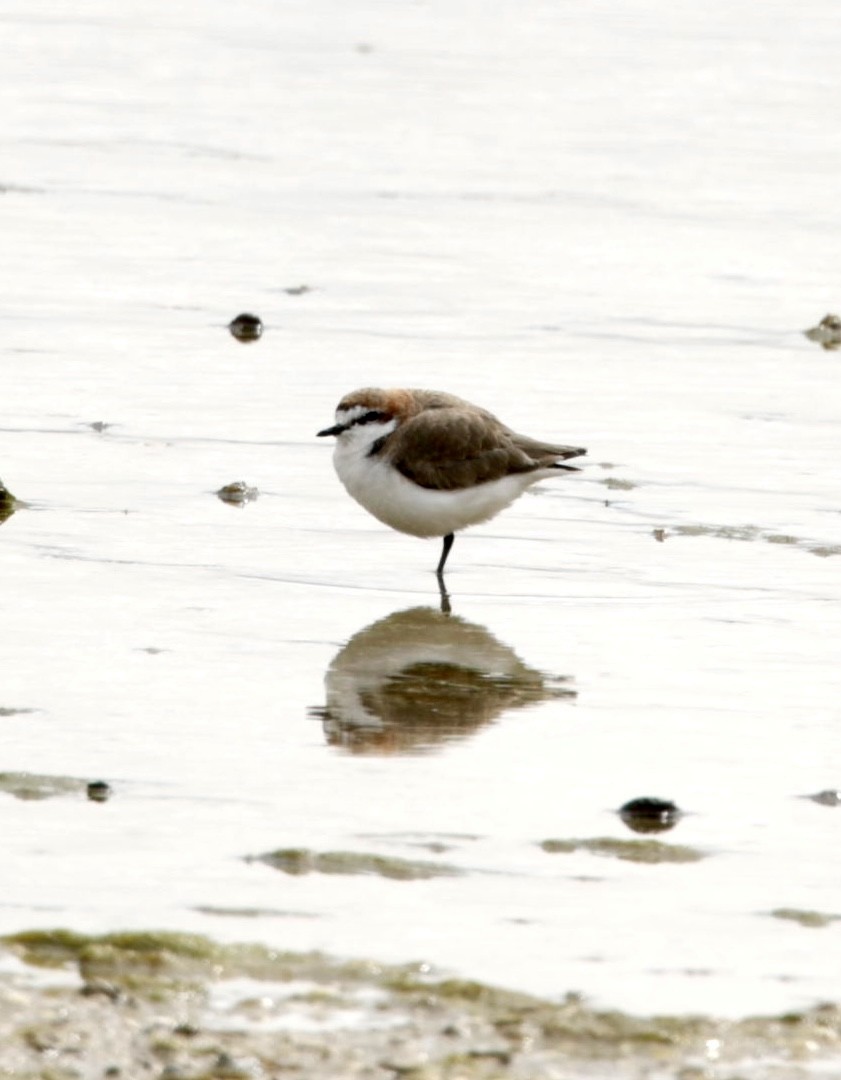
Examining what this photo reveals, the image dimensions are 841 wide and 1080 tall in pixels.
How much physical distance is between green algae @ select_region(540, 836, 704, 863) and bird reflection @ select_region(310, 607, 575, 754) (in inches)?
Result: 36.4

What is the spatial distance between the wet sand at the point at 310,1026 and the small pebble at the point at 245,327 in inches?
303

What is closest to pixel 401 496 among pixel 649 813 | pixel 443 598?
pixel 443 598

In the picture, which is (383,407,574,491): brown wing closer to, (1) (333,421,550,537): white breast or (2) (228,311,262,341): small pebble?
(1) (333,421,550,537): white breast

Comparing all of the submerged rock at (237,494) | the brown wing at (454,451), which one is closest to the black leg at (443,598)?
the brown wing at (454,451)

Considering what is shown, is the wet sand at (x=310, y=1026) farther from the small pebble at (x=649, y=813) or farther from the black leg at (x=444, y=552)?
the black leg at (x=444, y=552)

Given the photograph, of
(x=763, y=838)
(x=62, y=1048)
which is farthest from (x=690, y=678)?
(x=62, y=1048)

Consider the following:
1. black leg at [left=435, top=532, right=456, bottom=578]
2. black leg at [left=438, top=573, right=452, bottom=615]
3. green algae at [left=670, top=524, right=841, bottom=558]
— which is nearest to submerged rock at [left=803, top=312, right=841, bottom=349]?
green algae at [left=670, top=524, right=841, bottom=558]

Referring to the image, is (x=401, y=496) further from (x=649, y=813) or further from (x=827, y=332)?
(x=827, y=332)

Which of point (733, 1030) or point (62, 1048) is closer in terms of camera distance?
point (62, 1048)

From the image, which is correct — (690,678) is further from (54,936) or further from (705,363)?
(705,363)

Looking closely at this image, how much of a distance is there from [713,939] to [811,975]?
11.6 inches

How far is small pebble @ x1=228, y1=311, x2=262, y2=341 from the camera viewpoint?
12.9 m

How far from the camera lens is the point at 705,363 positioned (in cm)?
1280

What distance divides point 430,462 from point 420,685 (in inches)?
78.6
